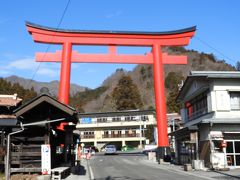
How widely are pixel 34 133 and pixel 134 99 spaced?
263 ft

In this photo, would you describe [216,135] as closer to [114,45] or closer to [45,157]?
[114,45]

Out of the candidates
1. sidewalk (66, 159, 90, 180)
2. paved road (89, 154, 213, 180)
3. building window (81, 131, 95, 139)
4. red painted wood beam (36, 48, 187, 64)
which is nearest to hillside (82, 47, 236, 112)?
building window (81, 131, 95, 139)

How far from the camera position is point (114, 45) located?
35.5 metres

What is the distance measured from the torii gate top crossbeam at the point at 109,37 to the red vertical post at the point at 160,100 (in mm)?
1072

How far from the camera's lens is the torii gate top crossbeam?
33938 mm

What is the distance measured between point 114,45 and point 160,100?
6648 millimetres

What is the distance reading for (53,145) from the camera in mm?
19781

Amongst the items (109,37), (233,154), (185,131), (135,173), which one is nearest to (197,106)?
(185,131)

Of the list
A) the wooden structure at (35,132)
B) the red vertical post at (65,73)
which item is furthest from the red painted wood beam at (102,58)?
the wooden structure at (35,132)

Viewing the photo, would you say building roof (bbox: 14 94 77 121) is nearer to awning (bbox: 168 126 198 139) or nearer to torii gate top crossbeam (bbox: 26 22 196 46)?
awning (bbox: 168 126 198 139)

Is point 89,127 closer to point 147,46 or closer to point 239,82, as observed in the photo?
point 147,46

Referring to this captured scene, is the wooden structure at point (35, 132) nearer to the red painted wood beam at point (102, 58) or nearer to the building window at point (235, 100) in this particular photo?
the building window at point (235, 100)

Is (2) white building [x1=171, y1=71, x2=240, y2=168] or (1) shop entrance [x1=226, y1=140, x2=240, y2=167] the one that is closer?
(2) white building [x1=171, y1=71, x2=240, y2=168]

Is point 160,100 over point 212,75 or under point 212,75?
under
